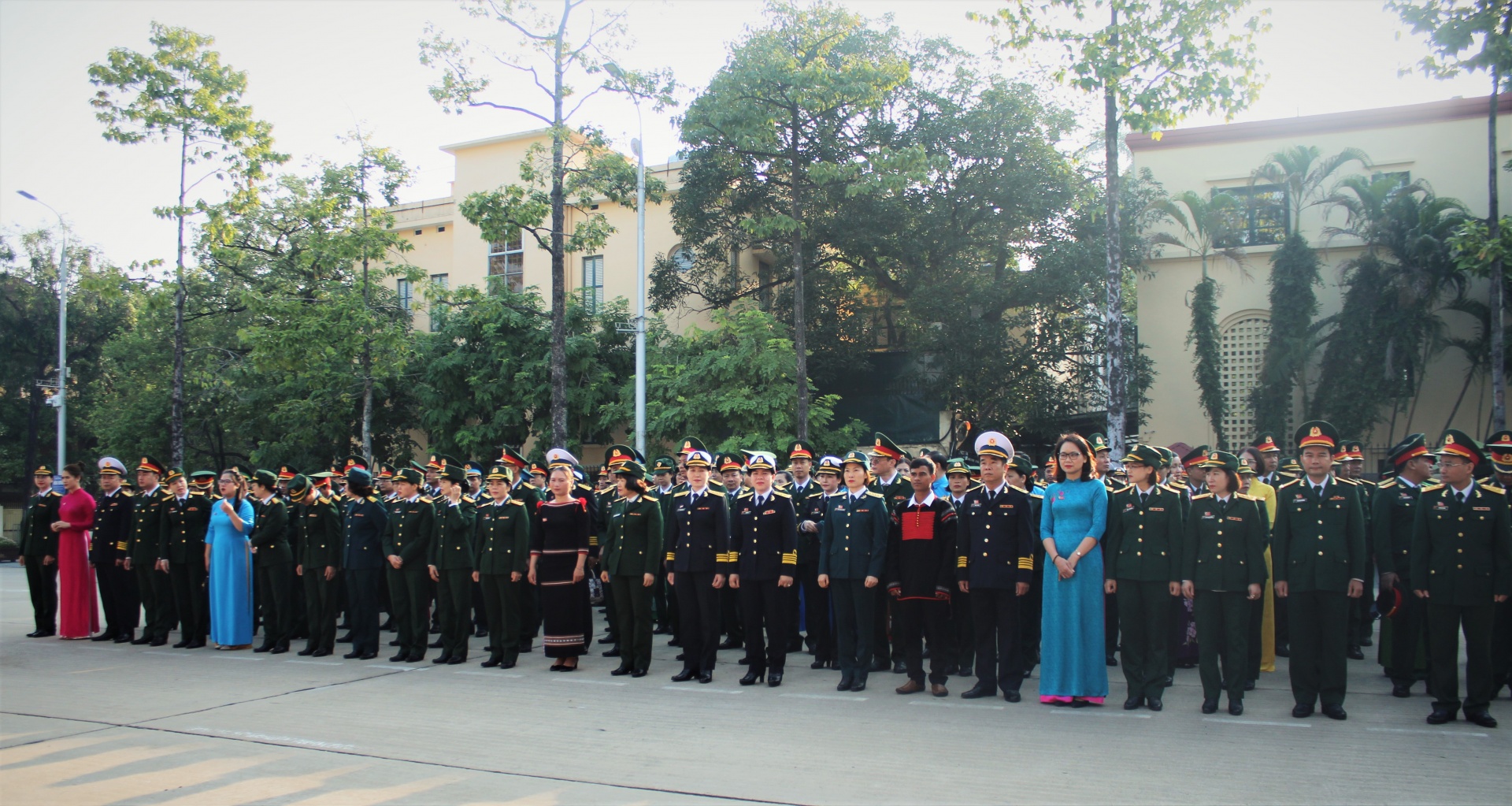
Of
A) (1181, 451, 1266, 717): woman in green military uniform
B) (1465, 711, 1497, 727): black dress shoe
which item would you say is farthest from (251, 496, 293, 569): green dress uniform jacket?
(1465, 711, 1497, 727): black dress shoe

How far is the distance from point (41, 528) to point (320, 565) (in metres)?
4.60

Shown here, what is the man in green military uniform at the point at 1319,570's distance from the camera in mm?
7273

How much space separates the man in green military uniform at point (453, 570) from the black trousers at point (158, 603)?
3.80 m

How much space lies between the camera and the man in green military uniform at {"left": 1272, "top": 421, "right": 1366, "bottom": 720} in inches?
286

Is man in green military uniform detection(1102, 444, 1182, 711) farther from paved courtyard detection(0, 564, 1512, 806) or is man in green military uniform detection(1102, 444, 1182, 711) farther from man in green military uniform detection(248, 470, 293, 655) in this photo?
man in green military uniform detection(248, 470, 293, 655)

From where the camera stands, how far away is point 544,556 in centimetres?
957

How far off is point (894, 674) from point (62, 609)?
10.00 meters

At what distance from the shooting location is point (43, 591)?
12.3 meters

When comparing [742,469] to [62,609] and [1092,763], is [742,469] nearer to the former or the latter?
[1092,763]

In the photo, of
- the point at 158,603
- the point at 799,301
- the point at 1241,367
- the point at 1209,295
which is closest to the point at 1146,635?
the point at 158,603

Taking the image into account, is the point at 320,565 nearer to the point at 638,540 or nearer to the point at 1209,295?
the point at 638,540

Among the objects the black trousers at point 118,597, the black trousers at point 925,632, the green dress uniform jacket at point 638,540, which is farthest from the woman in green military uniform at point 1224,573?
the black trousers at point 118,597

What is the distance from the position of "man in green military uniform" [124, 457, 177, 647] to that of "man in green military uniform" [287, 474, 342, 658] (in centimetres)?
198

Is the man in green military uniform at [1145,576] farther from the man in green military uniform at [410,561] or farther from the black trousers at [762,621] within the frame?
the man in green military uniform at [410,561]
